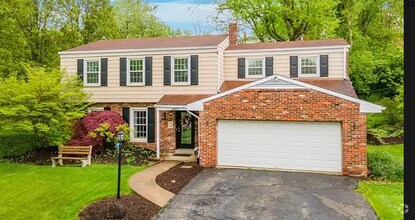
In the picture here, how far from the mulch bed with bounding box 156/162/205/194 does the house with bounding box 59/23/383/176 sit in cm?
86

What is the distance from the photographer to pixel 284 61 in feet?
55.9

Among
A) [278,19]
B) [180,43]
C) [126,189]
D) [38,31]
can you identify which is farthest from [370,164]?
[38,31]

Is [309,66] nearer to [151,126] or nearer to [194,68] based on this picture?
[194,68]

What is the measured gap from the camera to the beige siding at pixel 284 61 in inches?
647

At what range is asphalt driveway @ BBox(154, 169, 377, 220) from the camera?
27.1 feet

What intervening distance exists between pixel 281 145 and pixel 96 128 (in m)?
8.25

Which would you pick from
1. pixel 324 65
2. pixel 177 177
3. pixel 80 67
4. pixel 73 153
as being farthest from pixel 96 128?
pixel 324 65

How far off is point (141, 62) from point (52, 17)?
12.2 metres

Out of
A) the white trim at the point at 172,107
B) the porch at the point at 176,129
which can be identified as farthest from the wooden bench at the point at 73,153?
the white trim at the point at 172,107

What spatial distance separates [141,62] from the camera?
17.4 metres

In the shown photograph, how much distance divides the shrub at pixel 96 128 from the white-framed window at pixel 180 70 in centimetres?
337

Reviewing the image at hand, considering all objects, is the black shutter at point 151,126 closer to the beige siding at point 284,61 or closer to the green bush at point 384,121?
the beige siding at point 284,61

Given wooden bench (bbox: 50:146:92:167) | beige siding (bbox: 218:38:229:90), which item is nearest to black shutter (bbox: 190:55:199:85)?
beige siding (bbox: 218:38:229:90)

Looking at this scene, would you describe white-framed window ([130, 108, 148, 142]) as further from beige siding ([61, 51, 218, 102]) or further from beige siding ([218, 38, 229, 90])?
beige siding ([218, 38, 229, 90])
